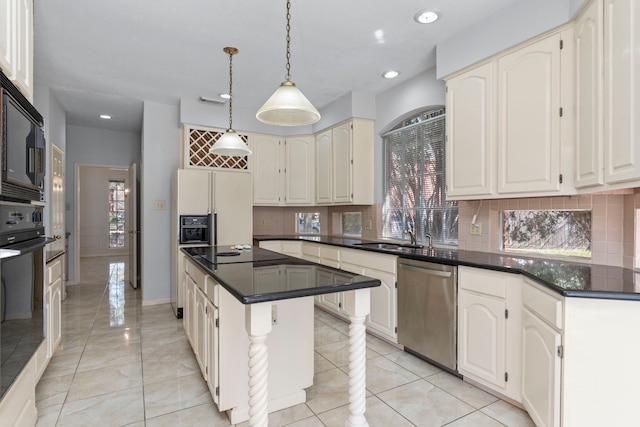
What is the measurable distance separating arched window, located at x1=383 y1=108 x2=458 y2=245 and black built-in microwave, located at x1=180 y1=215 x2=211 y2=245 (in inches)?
83.9

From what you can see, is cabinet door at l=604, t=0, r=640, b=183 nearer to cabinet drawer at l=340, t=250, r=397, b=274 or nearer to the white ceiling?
the white ceiling

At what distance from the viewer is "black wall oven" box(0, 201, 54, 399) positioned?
1344 millimetres

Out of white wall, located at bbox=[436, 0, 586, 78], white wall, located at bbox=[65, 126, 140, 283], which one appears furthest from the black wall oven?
white wall, located at bbox=[65, 126, 140, 283]

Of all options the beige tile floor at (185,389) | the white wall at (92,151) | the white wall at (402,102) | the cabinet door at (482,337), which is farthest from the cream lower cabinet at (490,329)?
the white wall at (92,151)

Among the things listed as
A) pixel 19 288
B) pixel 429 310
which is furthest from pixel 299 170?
pixel 19 288

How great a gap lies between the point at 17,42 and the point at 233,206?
2699 mm

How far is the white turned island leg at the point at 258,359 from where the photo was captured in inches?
58.8

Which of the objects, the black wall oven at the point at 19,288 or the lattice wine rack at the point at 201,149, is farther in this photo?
the lattice wine rack at the point at 201,149

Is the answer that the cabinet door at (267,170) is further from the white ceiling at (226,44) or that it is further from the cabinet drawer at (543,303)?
the cabinet drawer at (543,303)

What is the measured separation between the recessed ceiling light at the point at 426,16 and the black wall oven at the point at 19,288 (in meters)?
2.70

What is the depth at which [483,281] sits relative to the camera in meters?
2.22

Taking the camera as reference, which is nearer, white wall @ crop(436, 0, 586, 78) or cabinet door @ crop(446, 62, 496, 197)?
white wall @ crop(436, 0, 586, 78)

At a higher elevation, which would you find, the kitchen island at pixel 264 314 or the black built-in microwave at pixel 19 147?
the black built-in microwave at pixel 19 147

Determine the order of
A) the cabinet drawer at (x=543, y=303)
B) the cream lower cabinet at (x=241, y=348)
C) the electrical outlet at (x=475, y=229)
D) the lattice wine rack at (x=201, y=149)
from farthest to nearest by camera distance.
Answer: the lattice wine rack at (x=201, y=149)
the electrical outlet at (x=475, y=229)
the cream lower cabinet at (x=241, y=348)
the cabinet drawer at (x=543, y=303)
